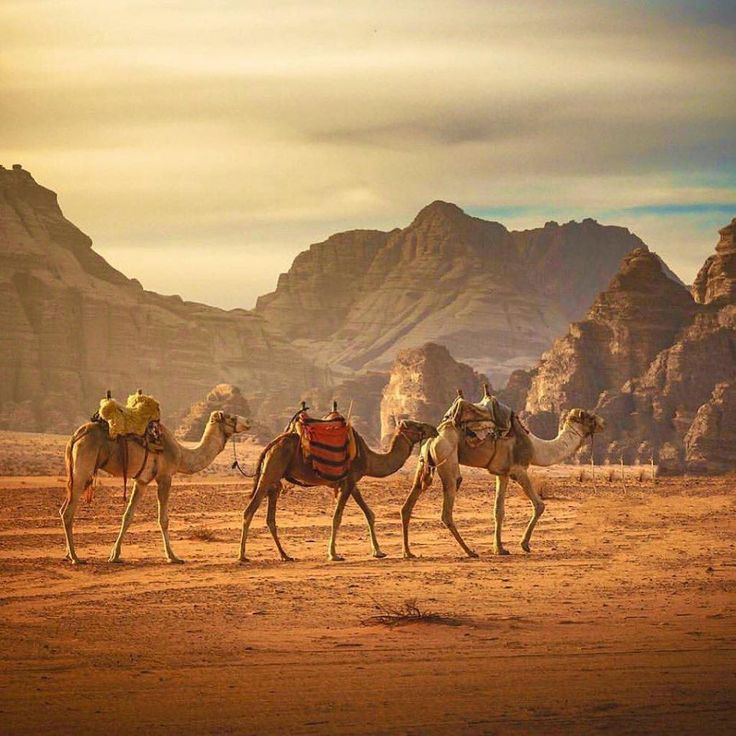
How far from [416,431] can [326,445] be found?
1601mm

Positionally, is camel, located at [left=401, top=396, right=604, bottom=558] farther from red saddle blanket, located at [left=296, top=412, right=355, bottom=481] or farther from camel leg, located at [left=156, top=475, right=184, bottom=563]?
camel leg, located at [left=156, top=475, right=184, bottom=563]

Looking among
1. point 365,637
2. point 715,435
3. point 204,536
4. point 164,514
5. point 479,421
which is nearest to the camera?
point 365,637

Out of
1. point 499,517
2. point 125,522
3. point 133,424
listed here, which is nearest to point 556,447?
point 499,517

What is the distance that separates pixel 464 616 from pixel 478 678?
262 centimetres

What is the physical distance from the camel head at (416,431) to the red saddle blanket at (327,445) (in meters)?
1.04

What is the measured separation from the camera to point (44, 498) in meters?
30.1

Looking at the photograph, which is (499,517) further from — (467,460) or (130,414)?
(130,414)

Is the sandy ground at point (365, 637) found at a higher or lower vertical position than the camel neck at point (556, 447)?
lower

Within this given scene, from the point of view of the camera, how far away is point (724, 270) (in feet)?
244

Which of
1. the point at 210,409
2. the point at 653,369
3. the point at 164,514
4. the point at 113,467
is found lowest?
the point at 164,514

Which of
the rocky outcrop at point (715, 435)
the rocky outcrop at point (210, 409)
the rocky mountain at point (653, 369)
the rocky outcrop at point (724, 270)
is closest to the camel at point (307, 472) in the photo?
the rocky mountain at point (653, 369)

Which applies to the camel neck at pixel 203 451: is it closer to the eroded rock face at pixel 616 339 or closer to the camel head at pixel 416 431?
the camel head at pixel 416 431

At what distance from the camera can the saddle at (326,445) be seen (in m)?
18.0

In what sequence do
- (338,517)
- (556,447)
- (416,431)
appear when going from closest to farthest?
(338,517), (416,431), (556,447)
